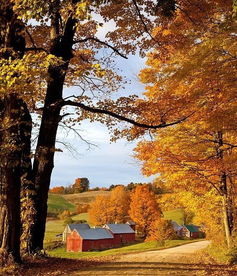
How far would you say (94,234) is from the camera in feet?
191

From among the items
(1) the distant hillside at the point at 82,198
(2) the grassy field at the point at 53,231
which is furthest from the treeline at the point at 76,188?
(2) the grassy field at the point at 53,231

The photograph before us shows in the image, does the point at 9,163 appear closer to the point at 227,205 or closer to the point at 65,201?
the point at 227,205

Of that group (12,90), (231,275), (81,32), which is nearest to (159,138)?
(81,32)

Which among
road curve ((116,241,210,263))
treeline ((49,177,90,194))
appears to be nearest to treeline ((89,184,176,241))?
road curve ((116,241,210,263))

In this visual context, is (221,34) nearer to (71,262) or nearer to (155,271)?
(155,271)

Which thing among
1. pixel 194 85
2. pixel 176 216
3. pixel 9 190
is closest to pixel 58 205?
pixel 176 216

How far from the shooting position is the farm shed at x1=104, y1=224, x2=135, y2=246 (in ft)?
205

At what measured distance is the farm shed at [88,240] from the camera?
5578 cm

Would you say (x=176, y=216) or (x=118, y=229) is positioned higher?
(x=176, y=216)

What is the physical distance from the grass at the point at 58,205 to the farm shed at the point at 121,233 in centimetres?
3935

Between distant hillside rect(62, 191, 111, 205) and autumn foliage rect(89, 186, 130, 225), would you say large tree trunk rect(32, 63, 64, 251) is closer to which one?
autumn foliage rect(89, 186, 130, 225)

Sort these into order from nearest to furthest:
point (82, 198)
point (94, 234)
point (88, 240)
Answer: point (88, 240)
point (94, 234)
point (82, 198)

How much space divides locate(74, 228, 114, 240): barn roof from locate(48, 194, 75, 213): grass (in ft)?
139

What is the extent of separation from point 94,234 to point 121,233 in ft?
23.7
